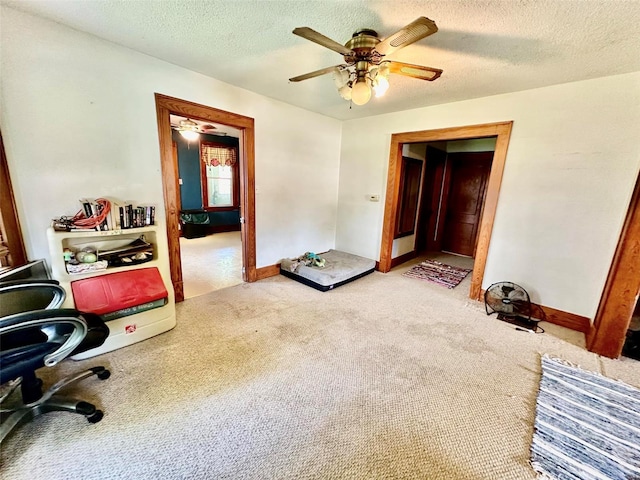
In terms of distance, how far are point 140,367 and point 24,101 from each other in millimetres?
2127

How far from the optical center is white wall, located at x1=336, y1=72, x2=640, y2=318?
2373 mm

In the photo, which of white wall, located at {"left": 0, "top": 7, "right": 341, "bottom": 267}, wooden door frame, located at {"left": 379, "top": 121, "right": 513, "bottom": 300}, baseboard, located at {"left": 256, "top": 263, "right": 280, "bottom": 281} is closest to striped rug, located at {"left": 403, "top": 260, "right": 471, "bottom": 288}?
wooden door frame, located at {"left": 379, "top": 121, "right": 513, "bottom": 300}

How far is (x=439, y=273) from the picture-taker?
4.24 m

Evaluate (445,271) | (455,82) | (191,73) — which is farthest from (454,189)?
(191,73)

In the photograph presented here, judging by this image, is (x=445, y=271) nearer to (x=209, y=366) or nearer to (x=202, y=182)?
(x=209, y=366)

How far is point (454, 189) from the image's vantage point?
5.42 m

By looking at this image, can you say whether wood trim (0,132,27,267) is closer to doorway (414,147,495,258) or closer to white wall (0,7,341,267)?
white wall (0,7,341,267)

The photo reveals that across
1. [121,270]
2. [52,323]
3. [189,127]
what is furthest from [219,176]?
[52,323]

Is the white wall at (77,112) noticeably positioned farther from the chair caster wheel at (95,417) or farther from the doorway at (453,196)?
the doorway at (453,196)

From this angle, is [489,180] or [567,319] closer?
[567,319]

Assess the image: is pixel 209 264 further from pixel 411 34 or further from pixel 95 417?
pixel 411 34

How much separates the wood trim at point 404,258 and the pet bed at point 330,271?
1.75ft

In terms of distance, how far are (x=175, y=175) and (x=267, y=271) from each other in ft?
5.63

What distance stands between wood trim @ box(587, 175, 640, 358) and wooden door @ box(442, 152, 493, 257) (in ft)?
9.69
